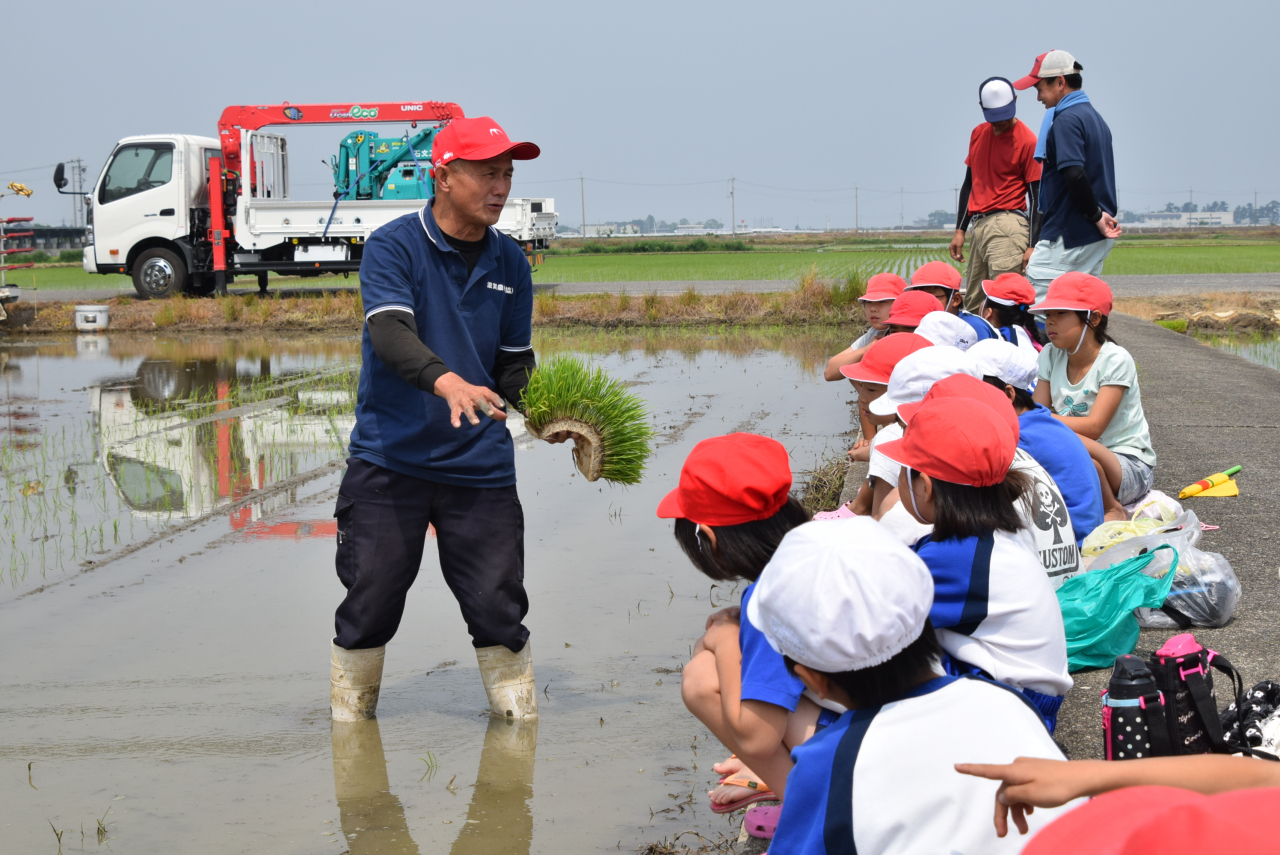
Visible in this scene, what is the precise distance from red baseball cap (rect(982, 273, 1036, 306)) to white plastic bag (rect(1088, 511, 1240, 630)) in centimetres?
234

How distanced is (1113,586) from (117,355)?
13.9 meters

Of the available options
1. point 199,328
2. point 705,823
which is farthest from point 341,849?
point 199,328

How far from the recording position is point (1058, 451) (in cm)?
381

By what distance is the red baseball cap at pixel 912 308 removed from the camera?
5.56m

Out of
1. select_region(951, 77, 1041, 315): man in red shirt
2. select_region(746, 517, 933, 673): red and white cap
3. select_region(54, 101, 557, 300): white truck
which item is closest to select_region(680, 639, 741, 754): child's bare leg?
select_region(746, 517, 933, 673): red and white cap

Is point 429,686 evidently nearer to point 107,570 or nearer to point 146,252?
point 107,570

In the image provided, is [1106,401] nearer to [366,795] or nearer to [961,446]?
[961,446]

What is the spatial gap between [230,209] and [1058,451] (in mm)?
18743

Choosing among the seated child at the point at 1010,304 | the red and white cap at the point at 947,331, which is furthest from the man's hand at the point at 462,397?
the seated child at the point at 1010,304

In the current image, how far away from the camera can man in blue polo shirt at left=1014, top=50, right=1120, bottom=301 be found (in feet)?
19.9

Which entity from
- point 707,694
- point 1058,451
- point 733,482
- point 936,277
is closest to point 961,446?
point 733,482

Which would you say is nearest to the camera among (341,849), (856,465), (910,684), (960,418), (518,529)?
(910,684)

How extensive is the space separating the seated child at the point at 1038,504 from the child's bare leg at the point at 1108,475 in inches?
41.4

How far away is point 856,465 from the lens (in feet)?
20.6
